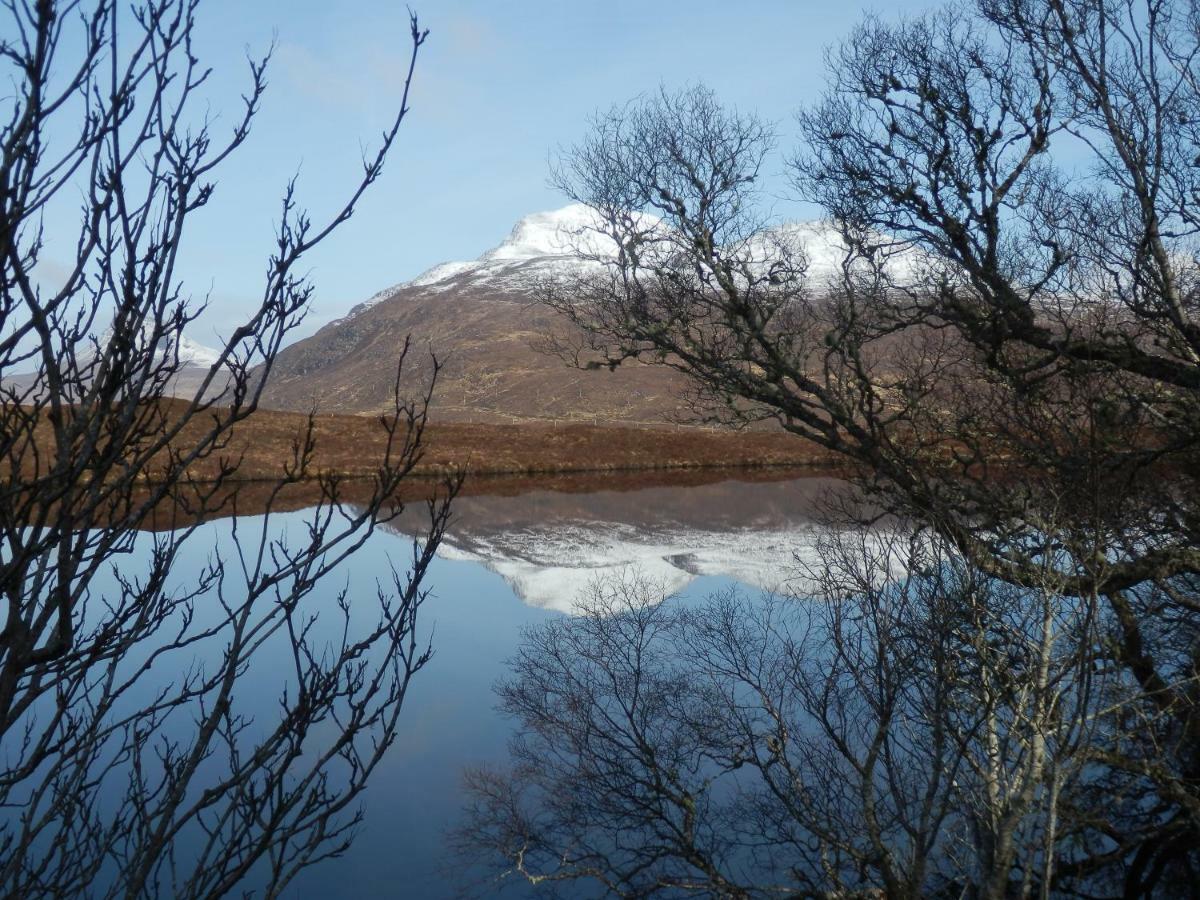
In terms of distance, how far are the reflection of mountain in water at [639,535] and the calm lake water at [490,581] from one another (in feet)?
0.16

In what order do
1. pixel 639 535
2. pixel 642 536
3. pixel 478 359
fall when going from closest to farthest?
1. pixel 642 536
2. pixel 639 535
3. pixel 478 359

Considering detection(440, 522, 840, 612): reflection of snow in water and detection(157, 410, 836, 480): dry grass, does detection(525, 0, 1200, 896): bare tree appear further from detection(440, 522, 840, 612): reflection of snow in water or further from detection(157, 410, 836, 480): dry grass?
detection(157, 410, 836, 480): dry grass

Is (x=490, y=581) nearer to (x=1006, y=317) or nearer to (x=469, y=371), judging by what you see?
(x=1006, y=317)

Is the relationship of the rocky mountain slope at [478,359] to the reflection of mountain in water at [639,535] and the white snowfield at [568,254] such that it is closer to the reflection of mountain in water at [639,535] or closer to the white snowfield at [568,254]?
the white snowfield at [568,254]

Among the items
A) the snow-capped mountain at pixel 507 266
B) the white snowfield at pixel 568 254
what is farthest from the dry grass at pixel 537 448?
the snow-capped mountain at pixel 507 266

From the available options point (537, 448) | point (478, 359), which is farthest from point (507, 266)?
point (537, 448)

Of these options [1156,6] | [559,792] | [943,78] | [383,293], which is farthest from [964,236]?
[383,293]

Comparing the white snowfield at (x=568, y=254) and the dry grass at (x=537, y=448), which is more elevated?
the white snowfield at (x=568, y=254)

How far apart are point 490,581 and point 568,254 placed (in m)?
9.07

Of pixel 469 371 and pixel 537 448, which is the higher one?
pixel 469 371

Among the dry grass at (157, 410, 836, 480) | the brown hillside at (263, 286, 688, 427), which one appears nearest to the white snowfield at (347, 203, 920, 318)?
the brown hillside at (263, 286, 688, 427)

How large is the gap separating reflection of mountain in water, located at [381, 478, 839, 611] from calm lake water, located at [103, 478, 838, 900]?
0.05m

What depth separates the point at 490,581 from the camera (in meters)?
19.2

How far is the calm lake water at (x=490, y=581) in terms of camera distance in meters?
9.46
